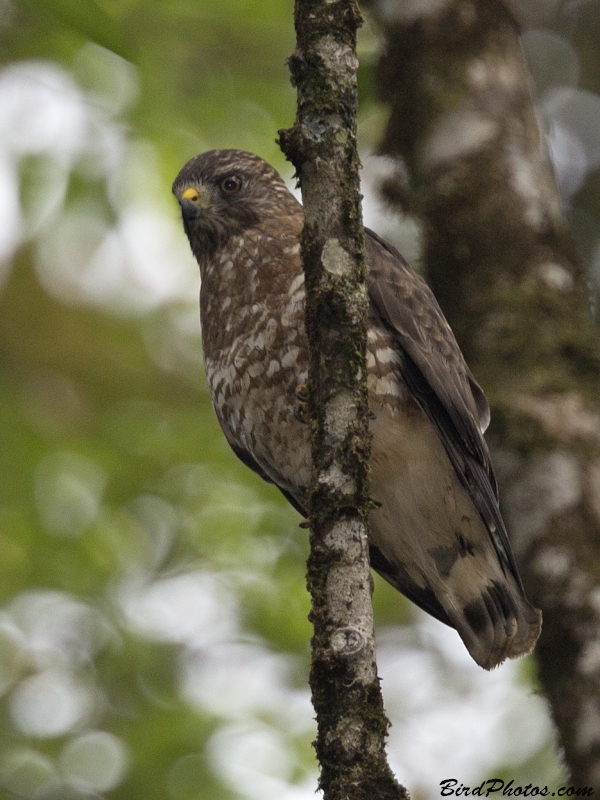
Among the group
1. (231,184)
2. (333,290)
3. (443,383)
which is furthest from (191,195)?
(333,290)

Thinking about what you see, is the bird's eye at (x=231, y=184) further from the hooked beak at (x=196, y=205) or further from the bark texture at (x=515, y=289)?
the bark texture at (x=515, y=289)

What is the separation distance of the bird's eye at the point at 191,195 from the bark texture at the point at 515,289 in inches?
35.7

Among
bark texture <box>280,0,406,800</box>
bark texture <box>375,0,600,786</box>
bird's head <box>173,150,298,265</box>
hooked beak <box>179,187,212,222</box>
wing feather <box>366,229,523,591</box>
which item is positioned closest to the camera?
bark texture <box>280,0,406,800</box>

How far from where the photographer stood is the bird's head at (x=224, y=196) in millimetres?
4820

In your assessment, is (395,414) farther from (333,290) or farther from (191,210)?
(191,210)

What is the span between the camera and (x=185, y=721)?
540 cm

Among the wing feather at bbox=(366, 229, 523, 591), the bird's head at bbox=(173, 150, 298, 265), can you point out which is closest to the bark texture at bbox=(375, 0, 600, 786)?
the wing feather at bbox=(366, 229, 523, 591)

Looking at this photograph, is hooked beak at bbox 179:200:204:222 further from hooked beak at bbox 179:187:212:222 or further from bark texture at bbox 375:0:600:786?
bark texture at bbox 375:0:600:786

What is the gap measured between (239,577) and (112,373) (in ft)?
4.97

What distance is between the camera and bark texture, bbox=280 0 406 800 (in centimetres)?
271

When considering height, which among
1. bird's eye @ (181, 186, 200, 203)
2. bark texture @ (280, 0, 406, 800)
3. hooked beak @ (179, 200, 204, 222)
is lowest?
bark texture @ (280, 0, 406, 800)

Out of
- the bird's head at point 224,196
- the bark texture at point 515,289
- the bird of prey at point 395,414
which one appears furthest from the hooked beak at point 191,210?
the bark texture at point 515,289

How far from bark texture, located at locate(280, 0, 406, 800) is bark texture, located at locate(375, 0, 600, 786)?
139 centimetres

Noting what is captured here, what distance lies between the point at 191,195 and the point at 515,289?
1620 mm
